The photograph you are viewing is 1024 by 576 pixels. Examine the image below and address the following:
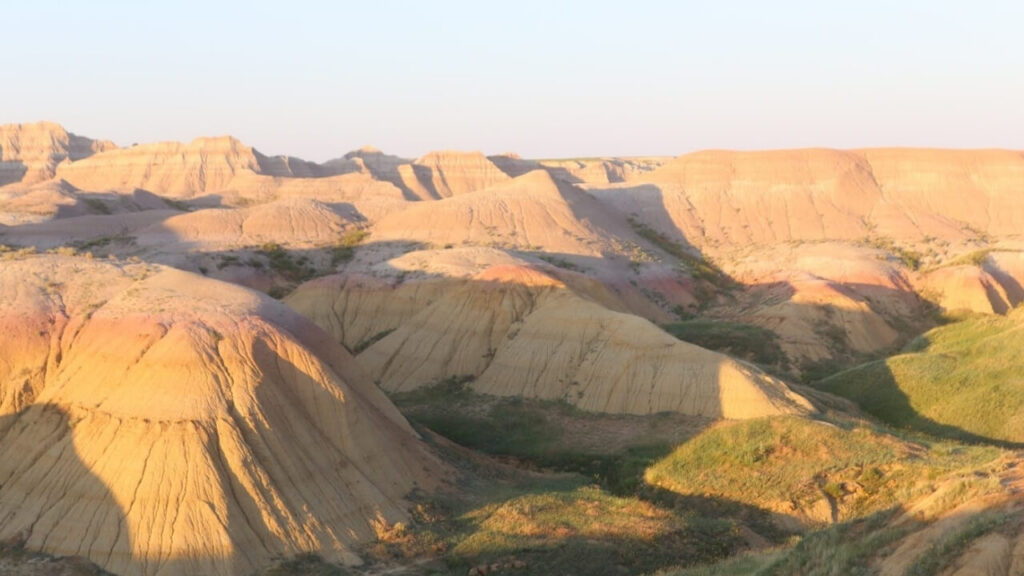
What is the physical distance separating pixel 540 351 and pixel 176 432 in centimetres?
2469

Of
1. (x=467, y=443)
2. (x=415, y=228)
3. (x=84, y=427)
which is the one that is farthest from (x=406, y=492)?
(x=415, y=228)

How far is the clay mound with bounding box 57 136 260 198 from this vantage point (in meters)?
162

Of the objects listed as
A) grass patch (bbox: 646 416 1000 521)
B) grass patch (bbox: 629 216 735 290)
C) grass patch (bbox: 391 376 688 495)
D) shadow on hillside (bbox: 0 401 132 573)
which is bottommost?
grass patch (bbox: 391 376 688 495)

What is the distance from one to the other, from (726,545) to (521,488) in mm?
7637

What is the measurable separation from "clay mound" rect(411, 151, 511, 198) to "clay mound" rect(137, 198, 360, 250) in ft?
250

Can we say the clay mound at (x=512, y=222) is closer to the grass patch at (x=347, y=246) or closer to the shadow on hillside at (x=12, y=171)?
the grass patch at (x=347, y=246)

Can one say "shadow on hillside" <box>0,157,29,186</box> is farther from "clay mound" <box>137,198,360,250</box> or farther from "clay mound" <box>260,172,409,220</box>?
"clay mound" <box>137,198,360,250</box>

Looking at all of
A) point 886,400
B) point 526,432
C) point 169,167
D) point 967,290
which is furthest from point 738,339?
point 169,167

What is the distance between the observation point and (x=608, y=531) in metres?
27.8

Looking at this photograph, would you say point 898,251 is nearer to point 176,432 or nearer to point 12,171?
point 176,432

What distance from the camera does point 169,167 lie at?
166750 millimetres

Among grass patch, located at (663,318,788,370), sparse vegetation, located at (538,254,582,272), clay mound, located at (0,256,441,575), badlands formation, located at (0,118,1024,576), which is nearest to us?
clay mound, located at (0,256,441,575)

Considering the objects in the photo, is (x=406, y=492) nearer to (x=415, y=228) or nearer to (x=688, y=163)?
(x=415, y=228)

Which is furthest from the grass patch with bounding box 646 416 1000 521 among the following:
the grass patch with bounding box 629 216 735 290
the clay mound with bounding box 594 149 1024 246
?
the clay mound with bounding box 594 149 1024 246
